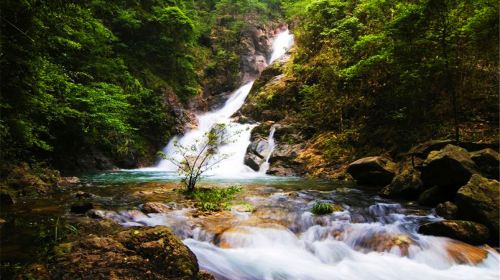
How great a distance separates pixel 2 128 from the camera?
6234mm

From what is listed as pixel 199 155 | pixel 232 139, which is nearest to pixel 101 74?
pixel 232 139

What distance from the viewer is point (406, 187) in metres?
8.93

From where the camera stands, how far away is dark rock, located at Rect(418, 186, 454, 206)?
818 centimetres

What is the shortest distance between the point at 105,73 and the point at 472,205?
1543 centimetres

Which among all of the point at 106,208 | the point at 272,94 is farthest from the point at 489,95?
the point at 106,208

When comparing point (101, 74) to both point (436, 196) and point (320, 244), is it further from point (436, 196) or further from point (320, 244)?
point (436, 196)

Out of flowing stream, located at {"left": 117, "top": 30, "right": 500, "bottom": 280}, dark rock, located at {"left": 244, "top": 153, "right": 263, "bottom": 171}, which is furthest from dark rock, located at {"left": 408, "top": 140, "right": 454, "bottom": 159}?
dark rock, located at {"left": 244, "top": 153, "right": 263, "bottom": 171}

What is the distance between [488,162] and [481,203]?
2181 millimetres

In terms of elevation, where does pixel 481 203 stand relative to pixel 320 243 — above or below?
above

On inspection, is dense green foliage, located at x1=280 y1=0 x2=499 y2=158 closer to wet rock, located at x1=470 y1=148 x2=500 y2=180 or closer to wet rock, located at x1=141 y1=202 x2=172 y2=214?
wet rock, located at x1=470 y1=148 x2=500 y2=180

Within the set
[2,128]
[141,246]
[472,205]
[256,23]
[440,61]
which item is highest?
[256,23]

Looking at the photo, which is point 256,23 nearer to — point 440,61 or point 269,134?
point 269,134

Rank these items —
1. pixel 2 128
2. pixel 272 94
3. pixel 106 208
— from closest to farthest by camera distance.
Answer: pixel 2 128, pixel 106 208, pixel 272 94

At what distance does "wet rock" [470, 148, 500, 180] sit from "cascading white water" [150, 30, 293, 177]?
5718 mm
